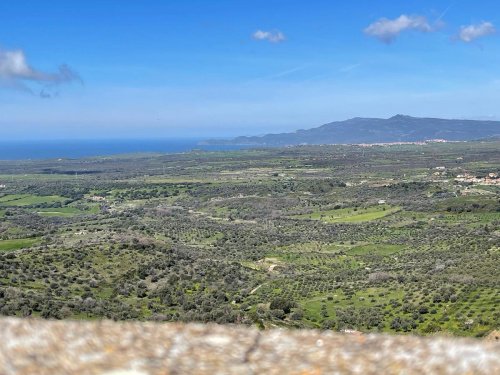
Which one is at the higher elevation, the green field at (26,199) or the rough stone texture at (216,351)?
the rough stone texture at (216,351)

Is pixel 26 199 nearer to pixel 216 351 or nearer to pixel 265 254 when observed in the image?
pixel 265 254

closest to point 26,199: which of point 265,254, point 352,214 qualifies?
point 352,214

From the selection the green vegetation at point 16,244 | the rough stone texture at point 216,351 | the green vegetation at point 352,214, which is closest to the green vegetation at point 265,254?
the green vegetation at point 16,244

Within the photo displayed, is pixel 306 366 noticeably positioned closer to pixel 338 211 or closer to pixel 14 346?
pixel 14 346

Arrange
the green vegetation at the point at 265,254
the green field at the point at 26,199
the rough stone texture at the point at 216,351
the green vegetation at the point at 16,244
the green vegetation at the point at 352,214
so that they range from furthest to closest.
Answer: the green field at the point at 26,199 < the green vegetation at the point at 352,214 < the green vegetation at the point at 16,244 < the green vegetation at the point at 265,254 < the rough stone texture at the point at 216,351

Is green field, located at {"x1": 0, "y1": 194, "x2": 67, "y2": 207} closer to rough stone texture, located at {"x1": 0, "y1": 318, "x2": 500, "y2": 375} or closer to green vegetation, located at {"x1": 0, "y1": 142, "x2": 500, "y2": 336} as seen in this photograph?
green vegetation, located at {"x1": 0, "y1": 142, "x2": 500, "y2": 336}

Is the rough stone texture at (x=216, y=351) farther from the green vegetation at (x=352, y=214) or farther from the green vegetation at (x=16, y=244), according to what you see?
the green vegetation at (x=352, y=214)

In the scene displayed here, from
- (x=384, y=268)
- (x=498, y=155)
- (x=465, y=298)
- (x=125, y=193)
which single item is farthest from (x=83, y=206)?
(x=498, y=155)
